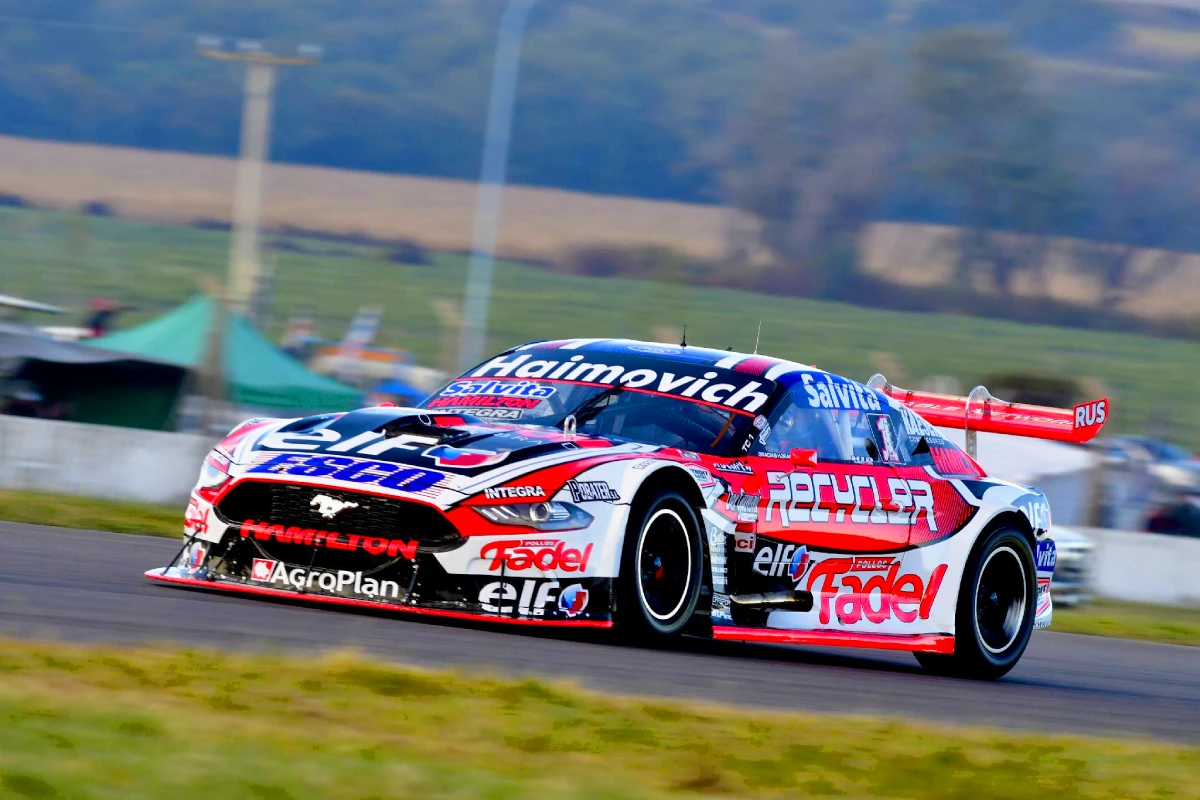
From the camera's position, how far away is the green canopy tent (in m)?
18.1

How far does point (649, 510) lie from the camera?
6633 mm

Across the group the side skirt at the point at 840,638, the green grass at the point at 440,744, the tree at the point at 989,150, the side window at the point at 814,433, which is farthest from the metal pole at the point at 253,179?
the green grass at the point at 440,744

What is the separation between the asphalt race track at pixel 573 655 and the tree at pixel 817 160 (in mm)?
24930

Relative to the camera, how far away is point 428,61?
41812 millimetres

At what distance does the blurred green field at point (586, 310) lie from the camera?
A: 29375 millimetres

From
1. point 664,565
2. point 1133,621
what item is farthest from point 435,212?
point 664,565

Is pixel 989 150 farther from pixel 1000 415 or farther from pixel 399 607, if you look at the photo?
pixel 399 607

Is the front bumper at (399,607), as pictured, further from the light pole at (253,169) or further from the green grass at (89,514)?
the light pole at (253,169)

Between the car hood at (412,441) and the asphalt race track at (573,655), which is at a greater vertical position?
the car hood at (412,441)

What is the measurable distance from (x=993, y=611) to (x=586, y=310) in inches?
917

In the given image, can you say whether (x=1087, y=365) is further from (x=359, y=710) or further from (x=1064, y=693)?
(x=359, y=710)

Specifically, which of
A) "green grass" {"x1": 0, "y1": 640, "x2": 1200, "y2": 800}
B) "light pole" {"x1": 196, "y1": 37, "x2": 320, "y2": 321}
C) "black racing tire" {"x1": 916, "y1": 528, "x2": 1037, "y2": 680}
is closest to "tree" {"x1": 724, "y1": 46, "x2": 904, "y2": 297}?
"light pole" {"x1": 196, "y1": 37, "x2": 320, "y2": 321}

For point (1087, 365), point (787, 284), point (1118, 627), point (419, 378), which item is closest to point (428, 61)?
point (787, 284)

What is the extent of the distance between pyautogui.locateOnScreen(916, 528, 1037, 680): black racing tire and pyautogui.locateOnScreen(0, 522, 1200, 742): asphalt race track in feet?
0.44
